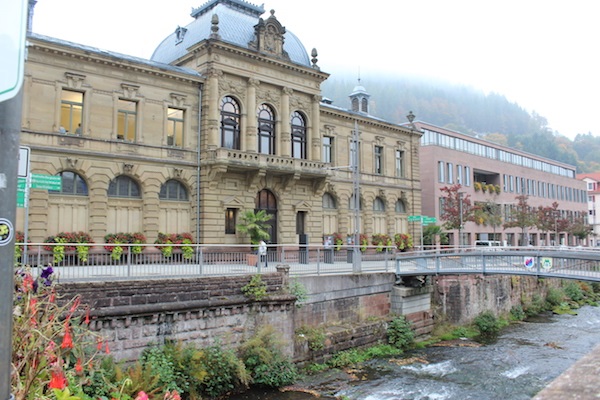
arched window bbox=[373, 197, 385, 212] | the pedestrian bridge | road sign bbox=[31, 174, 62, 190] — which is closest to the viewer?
road sign bbox=[31, 174, 62, 190]

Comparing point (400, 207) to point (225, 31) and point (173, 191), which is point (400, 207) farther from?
point (173, 191)

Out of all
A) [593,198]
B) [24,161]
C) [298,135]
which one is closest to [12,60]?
[24,161]

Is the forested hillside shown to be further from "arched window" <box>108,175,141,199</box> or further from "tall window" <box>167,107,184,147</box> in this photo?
"arched window" <box>108,175,141,199</box>

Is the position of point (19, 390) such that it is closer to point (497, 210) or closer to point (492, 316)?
point (492, 316)

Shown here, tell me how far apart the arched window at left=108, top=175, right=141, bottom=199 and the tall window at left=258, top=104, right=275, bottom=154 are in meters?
8.28

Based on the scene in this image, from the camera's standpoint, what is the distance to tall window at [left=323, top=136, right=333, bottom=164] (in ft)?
126

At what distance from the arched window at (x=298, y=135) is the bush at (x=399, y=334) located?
14.5 meters

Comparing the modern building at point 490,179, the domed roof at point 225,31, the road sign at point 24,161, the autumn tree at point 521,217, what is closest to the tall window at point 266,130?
the domed roof at point 225,31

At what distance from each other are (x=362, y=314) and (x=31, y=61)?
64.7 feet

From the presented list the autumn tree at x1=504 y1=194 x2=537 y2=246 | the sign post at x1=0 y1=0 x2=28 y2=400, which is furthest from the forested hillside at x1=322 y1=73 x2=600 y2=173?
the sign post at x1=0 y1=0 x2=28 y2=400

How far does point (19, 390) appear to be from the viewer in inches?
198

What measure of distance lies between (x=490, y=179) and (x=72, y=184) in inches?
2172

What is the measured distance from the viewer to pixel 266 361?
1694 centimetres

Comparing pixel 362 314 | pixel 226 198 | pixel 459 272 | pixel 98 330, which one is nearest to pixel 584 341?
pixel 459 272
